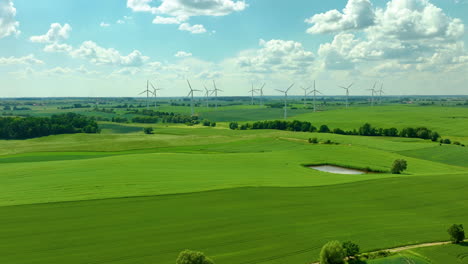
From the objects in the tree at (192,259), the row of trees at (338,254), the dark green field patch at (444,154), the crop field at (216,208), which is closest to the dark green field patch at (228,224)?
the crop field at (216,208)

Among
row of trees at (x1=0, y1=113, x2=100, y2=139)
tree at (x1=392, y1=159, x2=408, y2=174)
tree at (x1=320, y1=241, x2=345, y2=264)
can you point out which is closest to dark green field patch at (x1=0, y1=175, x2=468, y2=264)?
tree at (x1=320, y1=241, x2=345, y2=264)

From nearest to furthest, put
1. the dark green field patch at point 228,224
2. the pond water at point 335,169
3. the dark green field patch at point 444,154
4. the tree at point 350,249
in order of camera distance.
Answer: the tree at point 350,249, the dark green field patch at point 228,224, the pond water at point 335,169, the dark green field patch at point 444,154

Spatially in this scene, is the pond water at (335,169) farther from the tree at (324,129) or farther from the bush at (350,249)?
the tree at (324,129)

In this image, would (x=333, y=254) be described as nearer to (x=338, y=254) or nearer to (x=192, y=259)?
(x=338, y=254)

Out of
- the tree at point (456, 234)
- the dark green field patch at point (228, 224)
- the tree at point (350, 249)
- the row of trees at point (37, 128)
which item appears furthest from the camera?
the row of trees at point (37, 128)

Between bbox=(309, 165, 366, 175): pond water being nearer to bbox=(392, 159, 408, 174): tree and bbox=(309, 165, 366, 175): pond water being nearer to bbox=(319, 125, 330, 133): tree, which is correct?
bbox=(392, 159, 408, 174): tree

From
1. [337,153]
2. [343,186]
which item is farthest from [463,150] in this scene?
[343,186]
